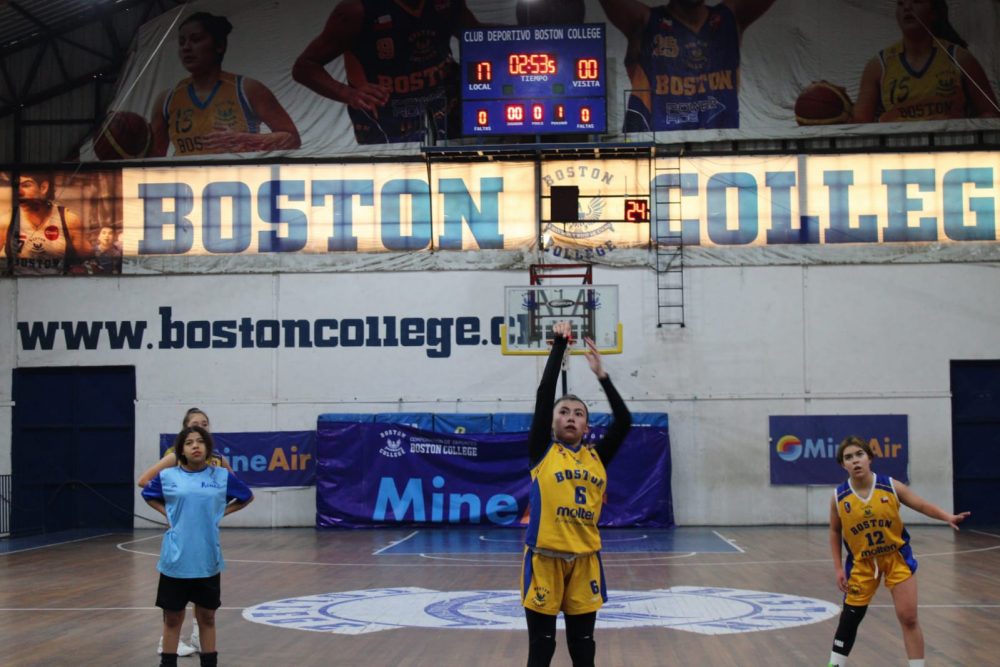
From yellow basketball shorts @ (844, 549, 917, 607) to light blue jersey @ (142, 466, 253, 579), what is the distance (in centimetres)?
445

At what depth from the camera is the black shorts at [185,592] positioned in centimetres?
784

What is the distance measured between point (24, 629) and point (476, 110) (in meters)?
14.4

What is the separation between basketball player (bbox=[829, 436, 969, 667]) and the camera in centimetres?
788

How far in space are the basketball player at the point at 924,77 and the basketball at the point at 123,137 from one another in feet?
50.6

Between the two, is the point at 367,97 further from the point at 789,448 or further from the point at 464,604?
the point at 464,604

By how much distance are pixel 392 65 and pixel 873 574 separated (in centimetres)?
1906

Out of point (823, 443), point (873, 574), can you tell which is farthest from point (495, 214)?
point (873, 574)

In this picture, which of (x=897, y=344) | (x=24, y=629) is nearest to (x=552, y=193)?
(x=897, y=344)

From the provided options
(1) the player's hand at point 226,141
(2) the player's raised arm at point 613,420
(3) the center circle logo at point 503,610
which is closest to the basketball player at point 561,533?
(2) the player's raised arm at point 613,420

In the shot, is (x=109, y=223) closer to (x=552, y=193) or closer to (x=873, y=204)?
(x=552, y=193)

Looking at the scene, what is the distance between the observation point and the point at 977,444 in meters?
23.2

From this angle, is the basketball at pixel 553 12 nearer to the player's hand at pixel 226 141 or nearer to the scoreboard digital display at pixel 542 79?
the scoreboard digital display at pixel 542 79

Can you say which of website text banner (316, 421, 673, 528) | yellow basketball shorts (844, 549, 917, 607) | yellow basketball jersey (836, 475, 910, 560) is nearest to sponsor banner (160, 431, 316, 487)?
website text banner (316, 421, 673, 528)

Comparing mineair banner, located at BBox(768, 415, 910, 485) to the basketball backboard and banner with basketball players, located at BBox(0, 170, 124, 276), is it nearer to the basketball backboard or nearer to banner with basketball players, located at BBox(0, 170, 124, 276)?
the basketball backboard
